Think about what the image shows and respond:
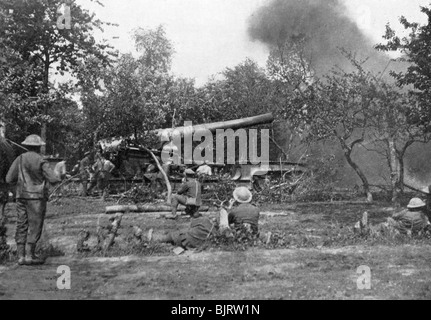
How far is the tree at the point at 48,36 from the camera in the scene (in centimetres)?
1636

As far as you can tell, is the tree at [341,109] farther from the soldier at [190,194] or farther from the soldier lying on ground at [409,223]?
the soldier lying on ground at [409,223]

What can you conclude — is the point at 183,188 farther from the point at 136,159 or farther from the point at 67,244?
the point at 136,159

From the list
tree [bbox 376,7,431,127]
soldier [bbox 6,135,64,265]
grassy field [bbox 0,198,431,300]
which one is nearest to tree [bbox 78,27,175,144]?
grassy field [bbox 0,198,431,300]

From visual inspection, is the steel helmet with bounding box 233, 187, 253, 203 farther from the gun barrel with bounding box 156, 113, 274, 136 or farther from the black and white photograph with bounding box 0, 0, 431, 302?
the gun barrel with bounding box 156, 113, 274, 136

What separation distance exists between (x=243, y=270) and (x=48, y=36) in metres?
13.2

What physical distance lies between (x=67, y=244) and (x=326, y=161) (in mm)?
12085

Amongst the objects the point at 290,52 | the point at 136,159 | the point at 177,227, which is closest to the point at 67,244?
the point at 177,227

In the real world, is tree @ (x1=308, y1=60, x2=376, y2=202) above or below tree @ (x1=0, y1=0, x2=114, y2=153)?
below

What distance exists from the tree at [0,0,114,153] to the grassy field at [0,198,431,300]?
915cm

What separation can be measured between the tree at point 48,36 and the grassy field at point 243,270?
9.15 m

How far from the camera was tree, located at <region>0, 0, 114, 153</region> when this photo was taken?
53.7 feet

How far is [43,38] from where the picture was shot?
1678 centimetres

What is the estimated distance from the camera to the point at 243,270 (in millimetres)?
6367

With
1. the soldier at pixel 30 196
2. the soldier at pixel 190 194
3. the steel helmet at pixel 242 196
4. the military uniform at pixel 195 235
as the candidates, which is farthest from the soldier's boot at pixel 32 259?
the soldier at pixel 190 194
